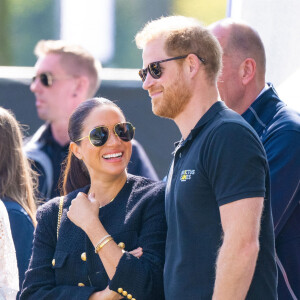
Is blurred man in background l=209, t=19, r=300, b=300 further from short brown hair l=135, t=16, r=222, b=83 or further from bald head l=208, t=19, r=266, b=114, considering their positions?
short brown hair l=135, t=16, r=222, b=83

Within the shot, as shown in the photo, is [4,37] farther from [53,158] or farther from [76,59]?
[53,158]

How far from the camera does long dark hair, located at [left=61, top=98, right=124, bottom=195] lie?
129 inches

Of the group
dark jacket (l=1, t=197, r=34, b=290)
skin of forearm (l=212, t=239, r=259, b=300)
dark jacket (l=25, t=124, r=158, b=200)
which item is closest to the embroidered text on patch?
skin of forearm (l=212, t=239, r=259, b=300)

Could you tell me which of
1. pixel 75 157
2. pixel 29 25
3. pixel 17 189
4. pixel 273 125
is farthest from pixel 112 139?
pixel 29 25

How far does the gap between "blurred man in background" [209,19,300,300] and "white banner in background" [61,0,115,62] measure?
86.2 inches

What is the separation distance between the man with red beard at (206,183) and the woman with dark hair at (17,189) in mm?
1342

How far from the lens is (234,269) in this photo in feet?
8.04

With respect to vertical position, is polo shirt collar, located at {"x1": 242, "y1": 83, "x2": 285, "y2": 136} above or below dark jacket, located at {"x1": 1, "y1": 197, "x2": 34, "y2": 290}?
above

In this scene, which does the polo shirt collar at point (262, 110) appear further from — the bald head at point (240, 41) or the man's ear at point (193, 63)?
the man's ear at point (193, 63)

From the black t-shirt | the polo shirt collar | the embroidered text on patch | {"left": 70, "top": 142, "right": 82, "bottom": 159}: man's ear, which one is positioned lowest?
the black t-shirt

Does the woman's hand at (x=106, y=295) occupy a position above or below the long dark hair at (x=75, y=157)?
below

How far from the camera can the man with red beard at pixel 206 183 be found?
8.05 ft

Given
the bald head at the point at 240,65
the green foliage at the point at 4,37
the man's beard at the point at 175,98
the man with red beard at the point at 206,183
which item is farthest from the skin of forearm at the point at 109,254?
the green foliage at the point at 4,37

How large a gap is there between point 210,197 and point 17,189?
5.79ft
